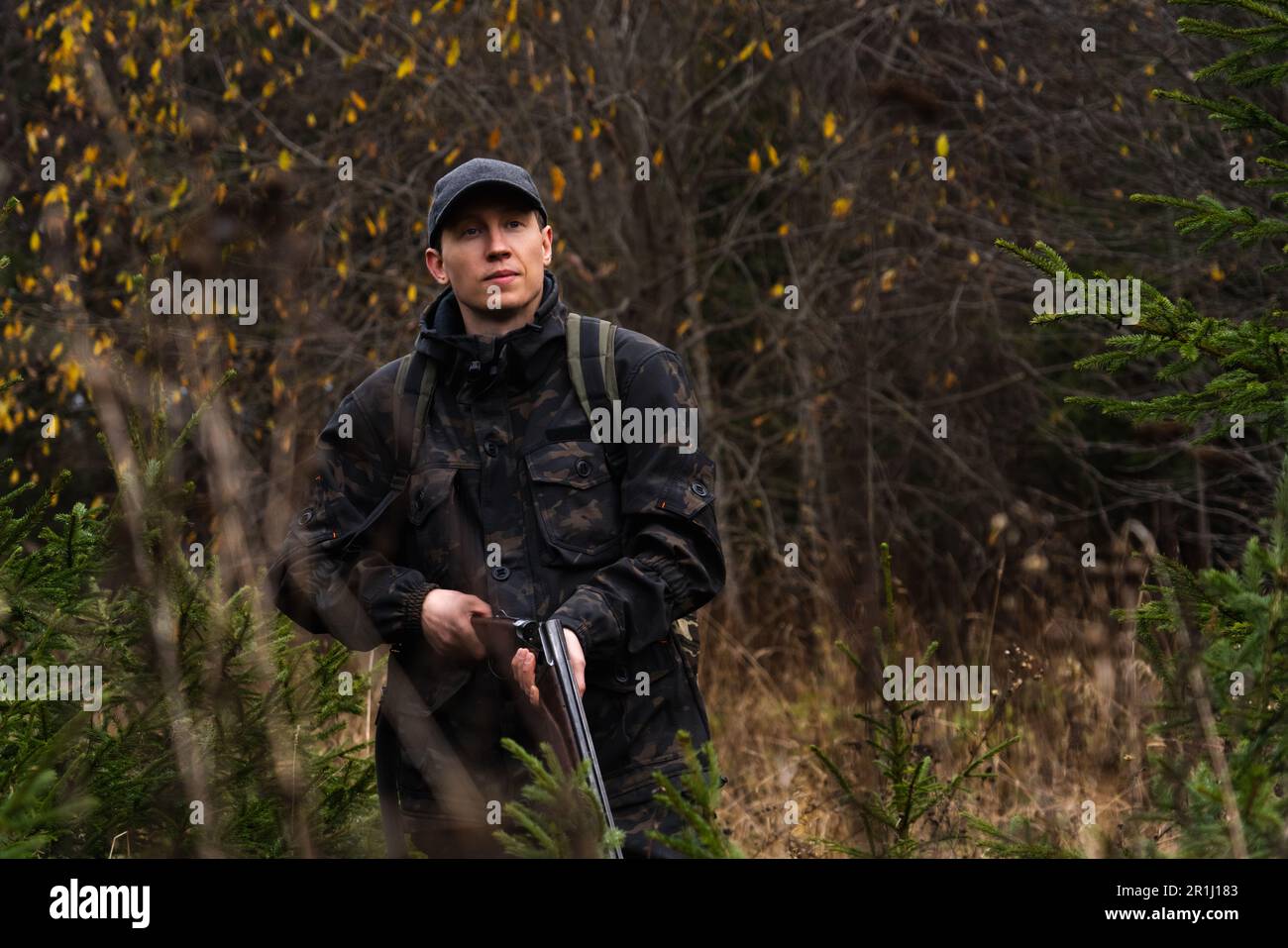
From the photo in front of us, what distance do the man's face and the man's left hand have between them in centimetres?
78

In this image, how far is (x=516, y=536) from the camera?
10.2ft

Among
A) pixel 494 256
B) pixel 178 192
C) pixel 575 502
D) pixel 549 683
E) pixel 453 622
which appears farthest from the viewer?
pixel 178 192

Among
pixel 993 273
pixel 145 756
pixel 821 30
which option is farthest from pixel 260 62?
pixel 145 756

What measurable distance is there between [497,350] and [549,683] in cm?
77

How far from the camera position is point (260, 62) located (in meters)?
9.73

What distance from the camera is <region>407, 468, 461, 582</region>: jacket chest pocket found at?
10.1 feet

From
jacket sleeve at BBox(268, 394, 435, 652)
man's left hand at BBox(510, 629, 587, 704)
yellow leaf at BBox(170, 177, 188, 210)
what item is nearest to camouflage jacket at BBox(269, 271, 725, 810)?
jacket sleeve at BBox(268, 394, 435, 652)

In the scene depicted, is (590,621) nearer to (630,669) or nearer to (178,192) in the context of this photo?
(630,669)

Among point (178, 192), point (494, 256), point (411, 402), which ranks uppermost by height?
point (178, 192)

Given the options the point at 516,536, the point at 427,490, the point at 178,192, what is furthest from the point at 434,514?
the point at 178,192

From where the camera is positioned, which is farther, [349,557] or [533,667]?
[349,557]

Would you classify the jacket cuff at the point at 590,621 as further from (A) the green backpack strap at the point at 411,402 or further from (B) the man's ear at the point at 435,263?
(B) the man's ear at the point at 435,263
